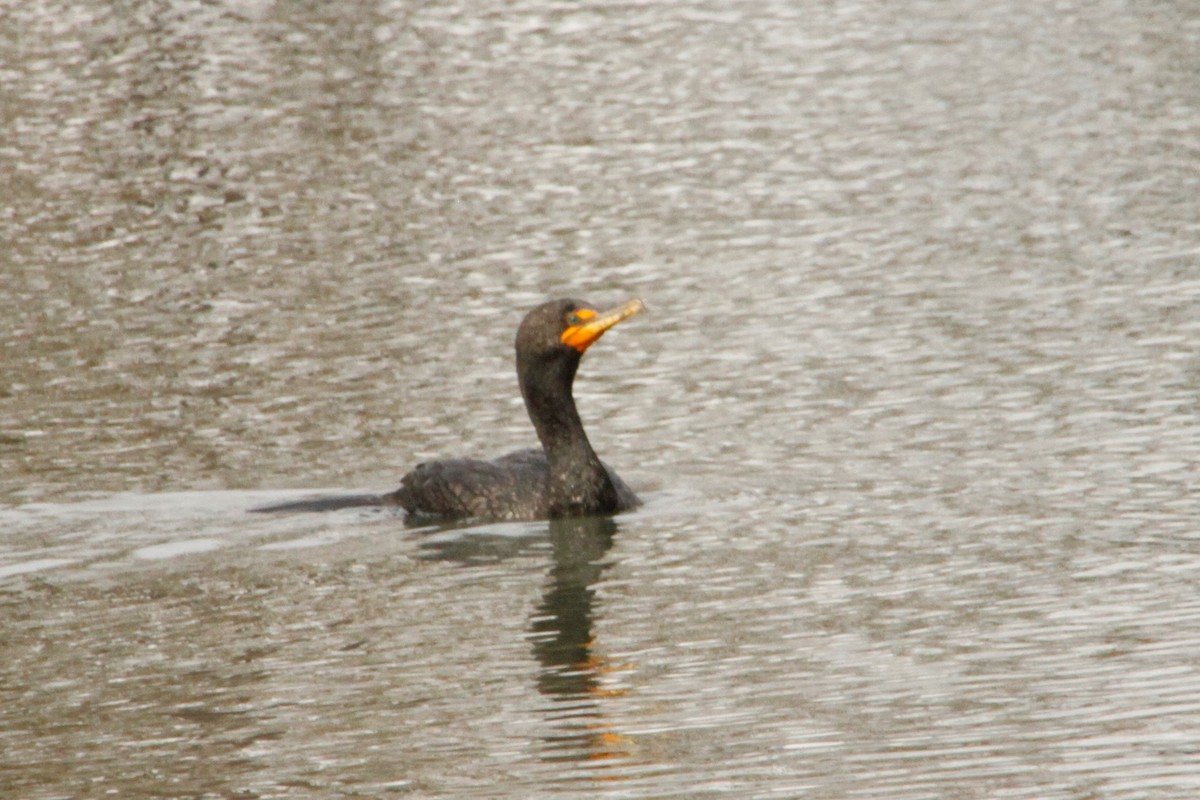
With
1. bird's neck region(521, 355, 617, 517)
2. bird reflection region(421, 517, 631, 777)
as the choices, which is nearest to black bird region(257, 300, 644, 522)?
bird's neck region(521, 355, 617, 517)

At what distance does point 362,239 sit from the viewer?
22062 mm

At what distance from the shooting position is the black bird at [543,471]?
43.4 ft

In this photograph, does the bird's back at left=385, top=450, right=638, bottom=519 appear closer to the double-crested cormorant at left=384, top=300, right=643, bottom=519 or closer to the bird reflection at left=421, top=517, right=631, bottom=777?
the double-crested cormorant at left=384, top=300, right=643, bottom=519

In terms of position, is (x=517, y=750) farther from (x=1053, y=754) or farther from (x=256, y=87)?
(x=256, y=87)

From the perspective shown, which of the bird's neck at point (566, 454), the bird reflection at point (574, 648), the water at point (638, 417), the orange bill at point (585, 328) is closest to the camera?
the bird reflection at point (574, 648)

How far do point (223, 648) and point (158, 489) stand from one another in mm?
3430

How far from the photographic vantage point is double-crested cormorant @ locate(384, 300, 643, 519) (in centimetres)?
1323

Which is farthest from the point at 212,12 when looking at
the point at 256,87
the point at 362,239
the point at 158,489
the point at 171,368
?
the point at 158,489

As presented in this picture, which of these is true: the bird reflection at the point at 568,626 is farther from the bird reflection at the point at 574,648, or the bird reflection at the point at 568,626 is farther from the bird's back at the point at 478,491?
the bird's back at the point at 478,491

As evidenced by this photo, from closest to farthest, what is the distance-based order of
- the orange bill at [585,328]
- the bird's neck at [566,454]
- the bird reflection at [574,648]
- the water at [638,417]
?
the bird reflection at [574,648] → the water at [638,417] → the bird's neck at [566,454] → the orange bill at [585,328]

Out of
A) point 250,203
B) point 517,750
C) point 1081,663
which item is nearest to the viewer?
point 517,750

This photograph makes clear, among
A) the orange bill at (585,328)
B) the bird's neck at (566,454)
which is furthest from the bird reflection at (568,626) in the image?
the orange bill at (585,328)

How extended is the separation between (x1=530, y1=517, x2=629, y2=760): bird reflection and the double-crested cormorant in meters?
0.21

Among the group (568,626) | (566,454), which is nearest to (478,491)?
(566,454)
